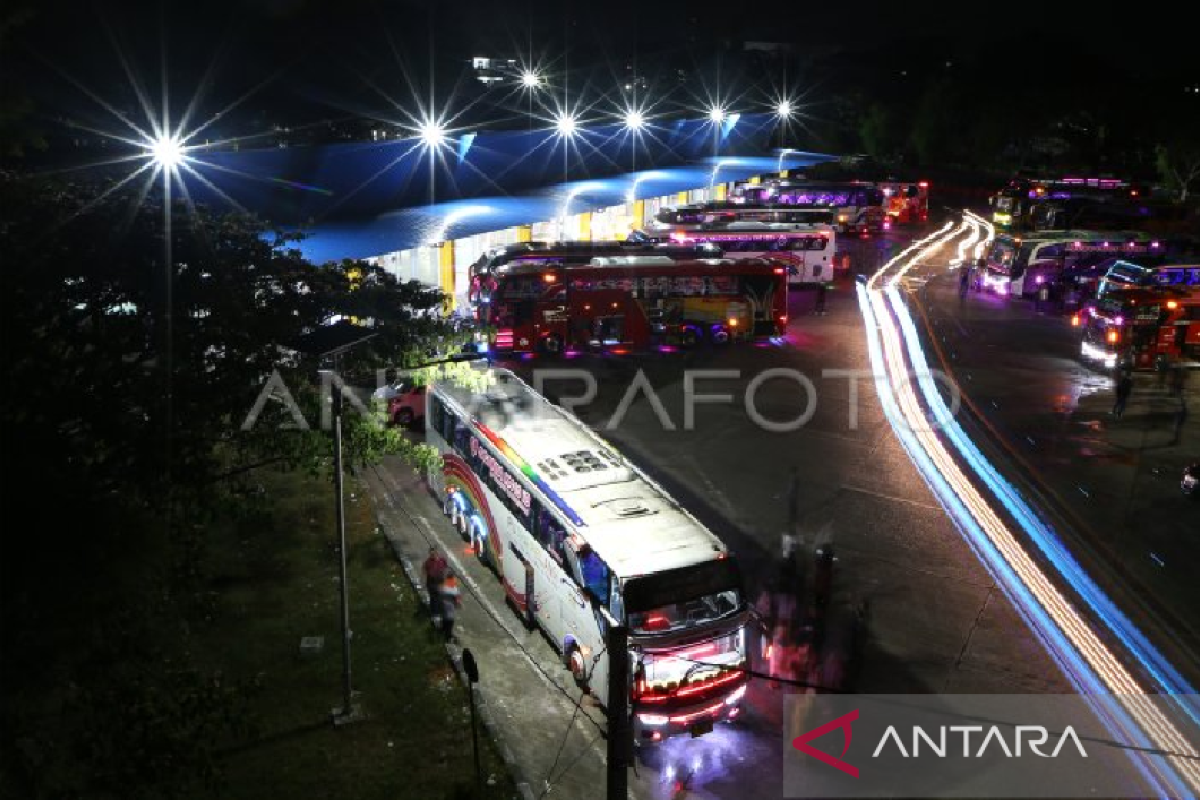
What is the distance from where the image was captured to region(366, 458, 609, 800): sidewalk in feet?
33.3

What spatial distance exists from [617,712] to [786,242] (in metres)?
31.7

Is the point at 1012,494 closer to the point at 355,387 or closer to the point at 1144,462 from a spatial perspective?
the point at 1144,462

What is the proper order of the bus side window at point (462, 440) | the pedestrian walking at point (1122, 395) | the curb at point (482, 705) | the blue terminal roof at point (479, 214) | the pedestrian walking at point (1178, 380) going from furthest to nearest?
the blue terminal roof at point (479, 214) → the pedestrian walking at point (1178, 380) → the pedestrian walking at point (1122, 395) → the bus side window at point (462, 440) → the curb at point (482, 705)

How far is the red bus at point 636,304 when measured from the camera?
27344 millimetres

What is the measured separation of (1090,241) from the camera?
34500mm

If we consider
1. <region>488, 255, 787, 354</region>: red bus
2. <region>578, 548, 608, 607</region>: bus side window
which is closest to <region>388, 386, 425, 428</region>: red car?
<region>488, 255, 787, 354</region>: red bus

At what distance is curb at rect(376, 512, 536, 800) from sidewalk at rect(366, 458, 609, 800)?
15 millimetres

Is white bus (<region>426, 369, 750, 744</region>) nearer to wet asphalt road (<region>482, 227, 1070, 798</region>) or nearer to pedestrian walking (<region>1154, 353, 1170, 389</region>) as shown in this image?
wet asphalt road (<region>482, 227, 1070, 798</region>)

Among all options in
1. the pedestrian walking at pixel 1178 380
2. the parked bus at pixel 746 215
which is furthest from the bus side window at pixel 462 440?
the parked bus at pixel 746 215

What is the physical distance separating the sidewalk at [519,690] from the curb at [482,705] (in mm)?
15

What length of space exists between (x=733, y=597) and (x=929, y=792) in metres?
2.77

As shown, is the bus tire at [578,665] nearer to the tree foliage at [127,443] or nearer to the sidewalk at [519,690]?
the sidewalk at [519,690]

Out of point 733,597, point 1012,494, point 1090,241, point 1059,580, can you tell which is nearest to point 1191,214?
point 1090,241

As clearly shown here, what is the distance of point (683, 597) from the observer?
1043cm
